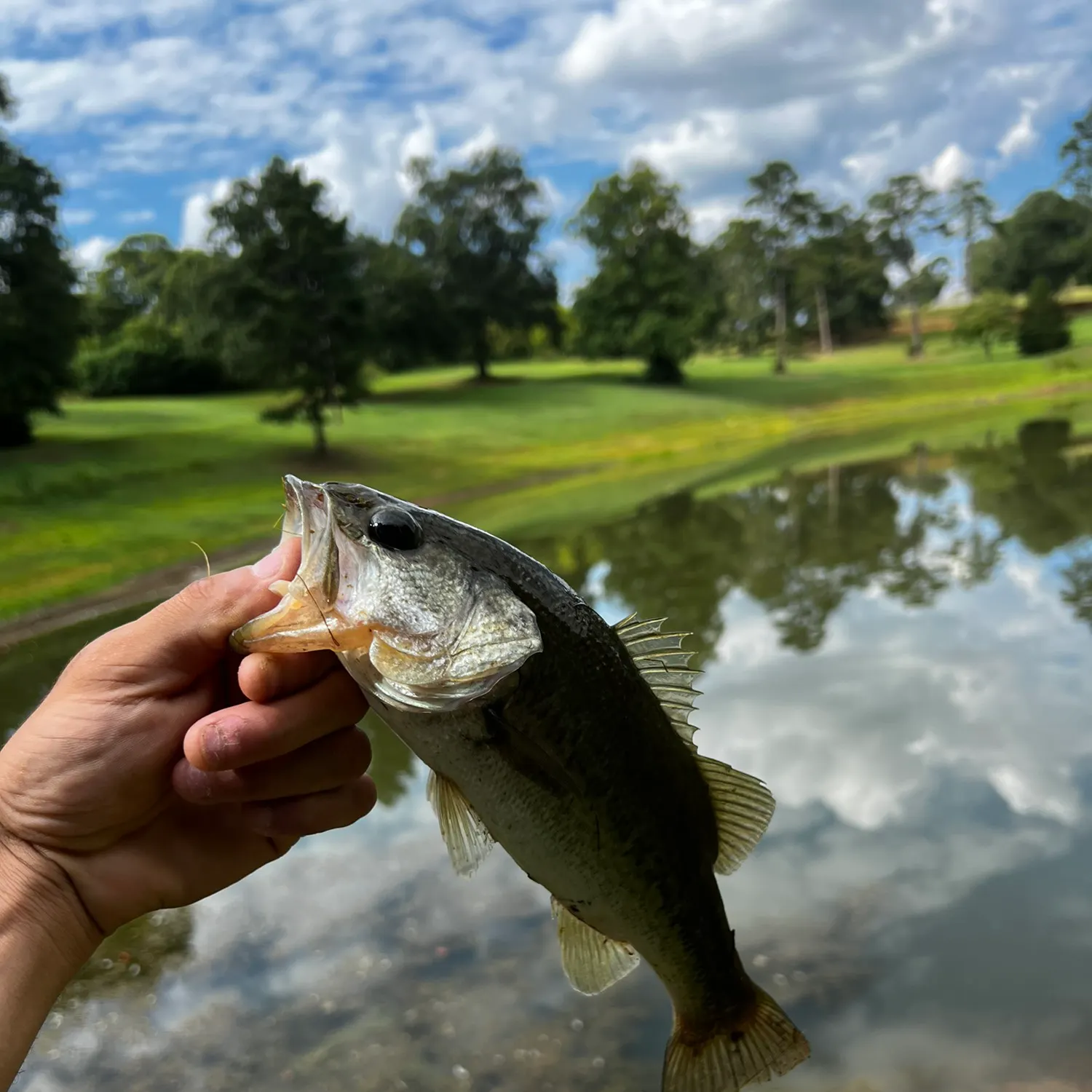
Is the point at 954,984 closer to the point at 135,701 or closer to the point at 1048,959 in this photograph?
the point at 1048,959

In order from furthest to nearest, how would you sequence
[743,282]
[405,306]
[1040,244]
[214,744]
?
[1040,244] < [743,282] < [405,306] < [214,744]

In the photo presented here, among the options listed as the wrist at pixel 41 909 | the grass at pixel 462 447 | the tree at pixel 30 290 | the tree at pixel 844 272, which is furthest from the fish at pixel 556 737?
the tree at pixel 844 272

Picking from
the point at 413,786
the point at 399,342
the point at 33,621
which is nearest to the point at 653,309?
the point at 399,342

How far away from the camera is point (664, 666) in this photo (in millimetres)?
1884

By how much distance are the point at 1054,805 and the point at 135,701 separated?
4.75 meters

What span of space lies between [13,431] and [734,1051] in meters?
28.5

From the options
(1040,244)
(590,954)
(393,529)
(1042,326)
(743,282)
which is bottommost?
(590,954)

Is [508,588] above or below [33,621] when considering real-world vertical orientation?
above

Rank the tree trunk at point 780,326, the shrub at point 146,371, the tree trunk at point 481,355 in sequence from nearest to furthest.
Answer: the shrub at point 146,371 → the tree trunk at point 481,355 → the tree trunk at point 780,326

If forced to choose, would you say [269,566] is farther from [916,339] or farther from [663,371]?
[916,339]

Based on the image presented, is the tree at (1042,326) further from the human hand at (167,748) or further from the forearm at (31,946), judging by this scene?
the forearm at (31,946)

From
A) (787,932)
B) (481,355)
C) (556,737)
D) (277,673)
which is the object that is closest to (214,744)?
(277,673)

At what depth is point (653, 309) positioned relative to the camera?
46.0 meters

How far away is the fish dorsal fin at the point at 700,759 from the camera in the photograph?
188cm
